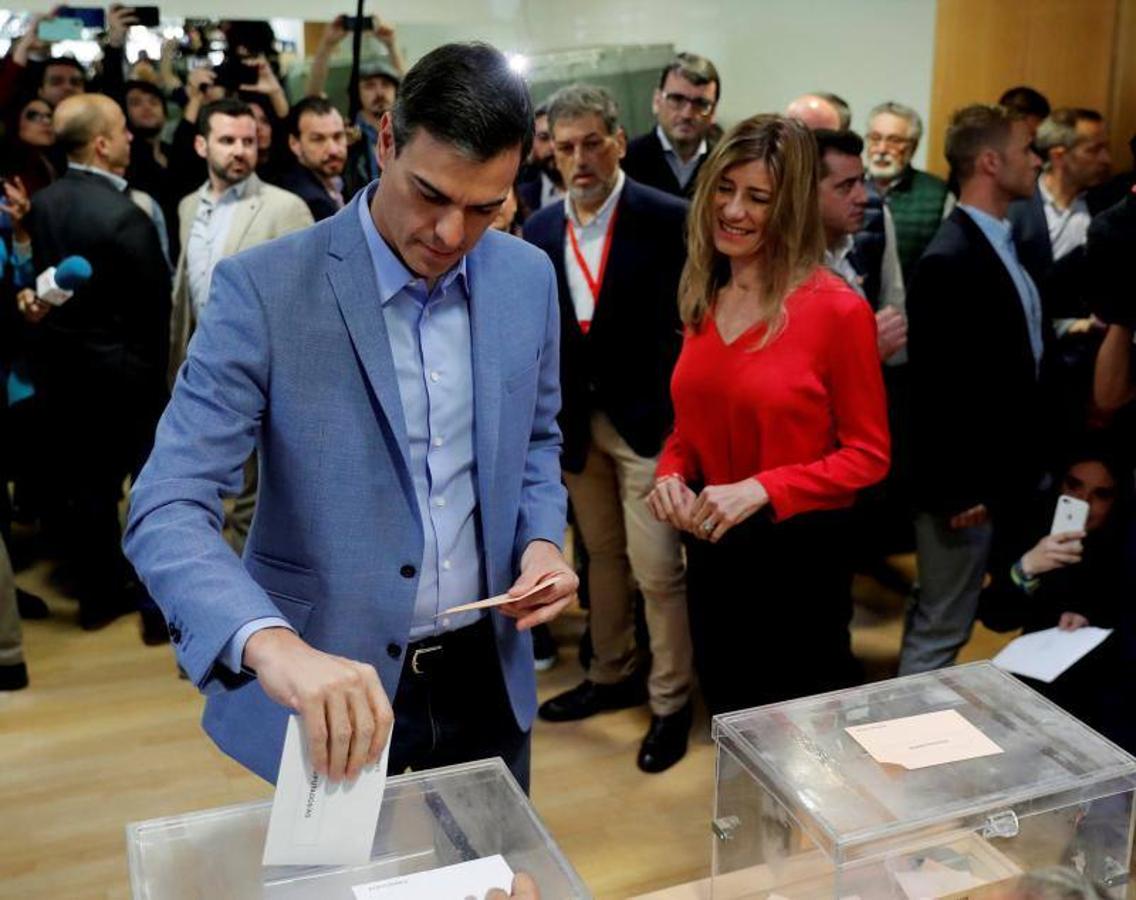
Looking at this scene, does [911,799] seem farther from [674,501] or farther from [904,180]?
[904,180]

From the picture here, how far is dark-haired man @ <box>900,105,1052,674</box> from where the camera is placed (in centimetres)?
298

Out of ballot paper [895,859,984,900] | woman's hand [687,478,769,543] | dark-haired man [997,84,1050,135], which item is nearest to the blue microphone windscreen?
woman's hand [687,478,769,543]

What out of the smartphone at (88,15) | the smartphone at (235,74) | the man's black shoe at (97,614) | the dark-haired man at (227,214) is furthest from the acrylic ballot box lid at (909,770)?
the smartphone at (88,15)

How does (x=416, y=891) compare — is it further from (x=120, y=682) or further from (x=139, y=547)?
(x=120, y=682)

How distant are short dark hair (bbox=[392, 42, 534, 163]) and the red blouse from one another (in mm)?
1191

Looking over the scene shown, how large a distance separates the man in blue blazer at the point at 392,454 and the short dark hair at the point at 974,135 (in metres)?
1.91

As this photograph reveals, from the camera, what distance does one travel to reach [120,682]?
3795mm

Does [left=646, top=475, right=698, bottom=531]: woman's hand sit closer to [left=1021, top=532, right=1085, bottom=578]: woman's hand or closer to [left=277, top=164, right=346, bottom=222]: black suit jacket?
[left=1021, top=532, right=1085, bottom=578]: woman's hand

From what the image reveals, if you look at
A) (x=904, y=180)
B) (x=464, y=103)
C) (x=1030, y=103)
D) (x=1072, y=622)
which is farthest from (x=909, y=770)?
(x=1030, y=103)

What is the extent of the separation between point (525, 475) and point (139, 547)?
601mm

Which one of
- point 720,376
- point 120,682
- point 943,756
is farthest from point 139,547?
point 120,682

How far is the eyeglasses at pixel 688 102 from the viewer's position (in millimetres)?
4336

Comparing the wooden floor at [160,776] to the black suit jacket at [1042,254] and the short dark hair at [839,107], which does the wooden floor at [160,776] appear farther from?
the short dark hair at [839,107]

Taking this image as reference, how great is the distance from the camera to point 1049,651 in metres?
2.76
